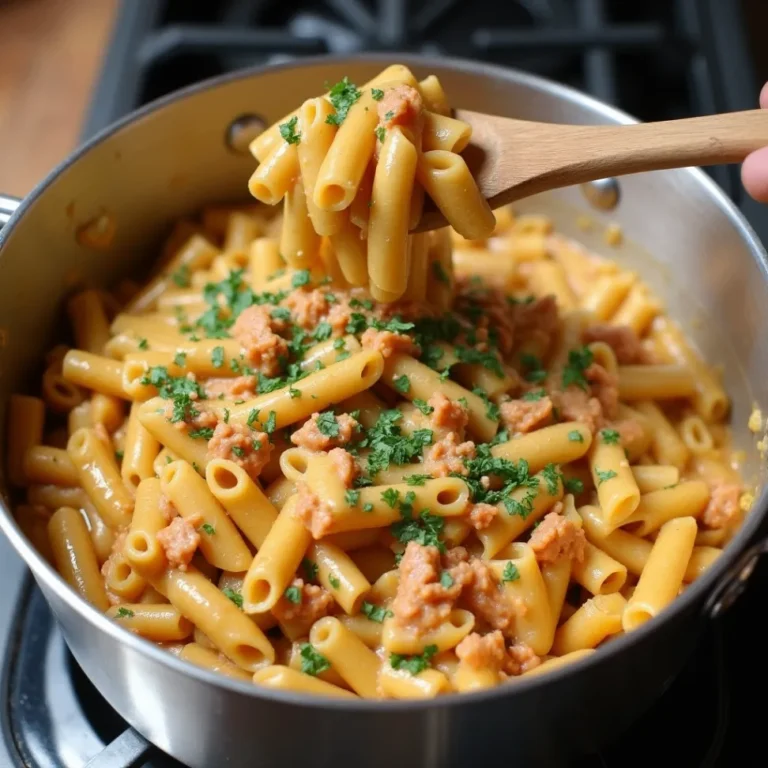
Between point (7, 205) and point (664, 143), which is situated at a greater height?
point (7, 205)

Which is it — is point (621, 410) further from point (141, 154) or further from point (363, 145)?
point (141, 154)

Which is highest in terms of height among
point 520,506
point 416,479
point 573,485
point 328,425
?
point 328,425

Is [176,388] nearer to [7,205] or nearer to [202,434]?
[202,434]

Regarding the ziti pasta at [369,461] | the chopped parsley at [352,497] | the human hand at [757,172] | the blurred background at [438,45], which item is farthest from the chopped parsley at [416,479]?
the blurred background at [438,45]

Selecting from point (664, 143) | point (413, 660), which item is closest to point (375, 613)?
point (413, 660)

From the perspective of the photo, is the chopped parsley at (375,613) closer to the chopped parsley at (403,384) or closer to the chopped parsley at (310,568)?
the chopped parsley at (310,568)

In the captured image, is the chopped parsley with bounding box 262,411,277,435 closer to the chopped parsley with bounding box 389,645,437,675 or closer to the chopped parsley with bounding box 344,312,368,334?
the chopped parsley with bounding box 344,312,368,334

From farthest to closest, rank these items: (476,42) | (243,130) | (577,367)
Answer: (476,42), (243,130), (577,367)
